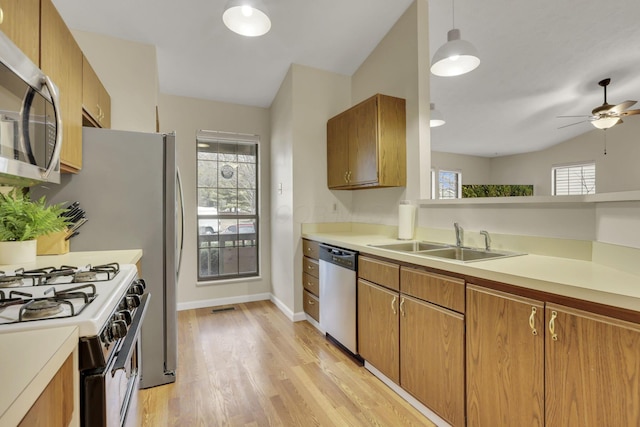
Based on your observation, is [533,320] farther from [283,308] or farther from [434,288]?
[283,308]

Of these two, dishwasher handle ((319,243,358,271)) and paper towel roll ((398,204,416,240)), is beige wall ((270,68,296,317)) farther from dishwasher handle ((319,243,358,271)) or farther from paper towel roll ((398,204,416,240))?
paper towel roll ((398,204,416,240))

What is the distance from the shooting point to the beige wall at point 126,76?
102 inches

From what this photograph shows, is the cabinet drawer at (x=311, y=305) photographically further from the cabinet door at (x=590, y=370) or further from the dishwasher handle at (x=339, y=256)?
the cabinet door at (x=590, y=370)

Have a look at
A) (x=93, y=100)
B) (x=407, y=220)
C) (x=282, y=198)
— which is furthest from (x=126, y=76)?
(x=407, y=220)

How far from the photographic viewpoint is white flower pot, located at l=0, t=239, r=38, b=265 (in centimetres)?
153

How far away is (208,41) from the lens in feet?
9.14

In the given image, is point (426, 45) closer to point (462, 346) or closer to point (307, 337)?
point (462, 346)

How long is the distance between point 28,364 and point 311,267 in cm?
259

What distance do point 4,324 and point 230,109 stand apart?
350 cm

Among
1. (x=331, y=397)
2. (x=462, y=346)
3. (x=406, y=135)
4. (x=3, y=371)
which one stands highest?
(x=406, y=135)

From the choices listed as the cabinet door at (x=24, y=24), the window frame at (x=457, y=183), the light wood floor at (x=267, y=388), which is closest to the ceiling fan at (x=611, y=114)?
the window frame at (x=457, y=183)

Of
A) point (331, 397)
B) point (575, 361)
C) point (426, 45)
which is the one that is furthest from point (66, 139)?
point (426, 45)

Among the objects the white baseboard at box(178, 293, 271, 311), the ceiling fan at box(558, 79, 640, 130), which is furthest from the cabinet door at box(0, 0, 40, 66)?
the ceiling fan at box(558, 79, 640, 130)

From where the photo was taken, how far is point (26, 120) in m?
1.09
